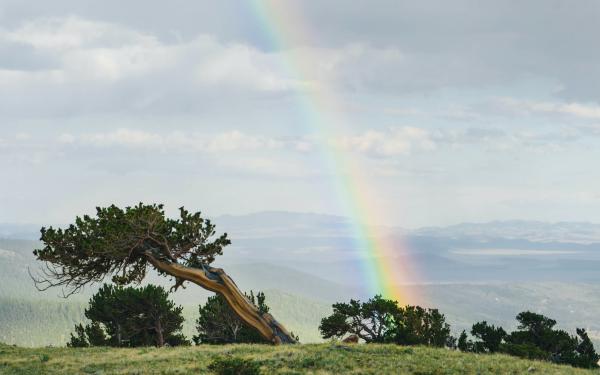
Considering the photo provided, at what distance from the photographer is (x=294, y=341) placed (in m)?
48.0

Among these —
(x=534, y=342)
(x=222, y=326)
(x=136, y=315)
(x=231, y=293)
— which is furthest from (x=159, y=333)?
(x=534, y=342)

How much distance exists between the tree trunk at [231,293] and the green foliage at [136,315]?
25.2 meters

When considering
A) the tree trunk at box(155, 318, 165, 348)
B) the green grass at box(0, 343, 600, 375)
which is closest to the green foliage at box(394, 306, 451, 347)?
the green grass at box(0, 343, 600, 375)

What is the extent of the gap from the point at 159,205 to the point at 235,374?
1987 cm

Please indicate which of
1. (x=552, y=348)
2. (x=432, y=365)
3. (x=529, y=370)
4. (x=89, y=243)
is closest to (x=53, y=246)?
(x=89, y=243)

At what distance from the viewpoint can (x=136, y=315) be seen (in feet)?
242

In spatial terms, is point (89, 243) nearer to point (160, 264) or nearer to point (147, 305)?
point (160, 264)

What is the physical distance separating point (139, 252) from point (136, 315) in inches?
1147

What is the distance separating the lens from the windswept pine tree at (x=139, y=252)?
43312 mm

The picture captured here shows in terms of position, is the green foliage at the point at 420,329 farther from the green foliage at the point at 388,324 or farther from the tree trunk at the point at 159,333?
the tree trunk at the point at 159,333

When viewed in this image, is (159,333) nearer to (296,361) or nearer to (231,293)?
(231,293)

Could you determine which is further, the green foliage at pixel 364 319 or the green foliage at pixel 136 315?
the green foliage at pixel 136 315

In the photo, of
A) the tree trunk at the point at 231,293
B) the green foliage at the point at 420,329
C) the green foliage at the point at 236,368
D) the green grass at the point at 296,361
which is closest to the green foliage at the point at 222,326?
the green foliage at the point at 420,329

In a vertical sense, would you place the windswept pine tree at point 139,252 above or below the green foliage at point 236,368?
above
